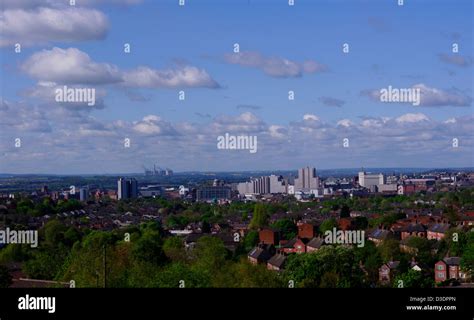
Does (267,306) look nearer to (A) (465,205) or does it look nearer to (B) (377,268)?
(B) (377,268)

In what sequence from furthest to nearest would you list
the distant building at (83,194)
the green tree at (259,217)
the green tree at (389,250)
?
the green tree at (259,217) < the distant building at (83,194) < the green tree at (389,250)

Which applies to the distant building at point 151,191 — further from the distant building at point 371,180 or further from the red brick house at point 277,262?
the distant building at point 371,180

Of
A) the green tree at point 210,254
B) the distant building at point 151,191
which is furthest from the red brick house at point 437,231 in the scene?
the distant building at point 151,191

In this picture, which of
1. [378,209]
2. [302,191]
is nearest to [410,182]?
[378,209]

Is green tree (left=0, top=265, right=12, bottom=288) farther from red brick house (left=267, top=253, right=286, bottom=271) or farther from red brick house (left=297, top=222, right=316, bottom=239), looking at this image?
red brick house (left=297, top=222, right=316, bottom=239)

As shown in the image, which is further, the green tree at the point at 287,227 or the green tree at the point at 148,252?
the green tree at the point at 287,227

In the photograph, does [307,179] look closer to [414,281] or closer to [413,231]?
[413,231]

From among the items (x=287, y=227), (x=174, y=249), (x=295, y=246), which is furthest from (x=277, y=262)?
(x=287, y=227)
